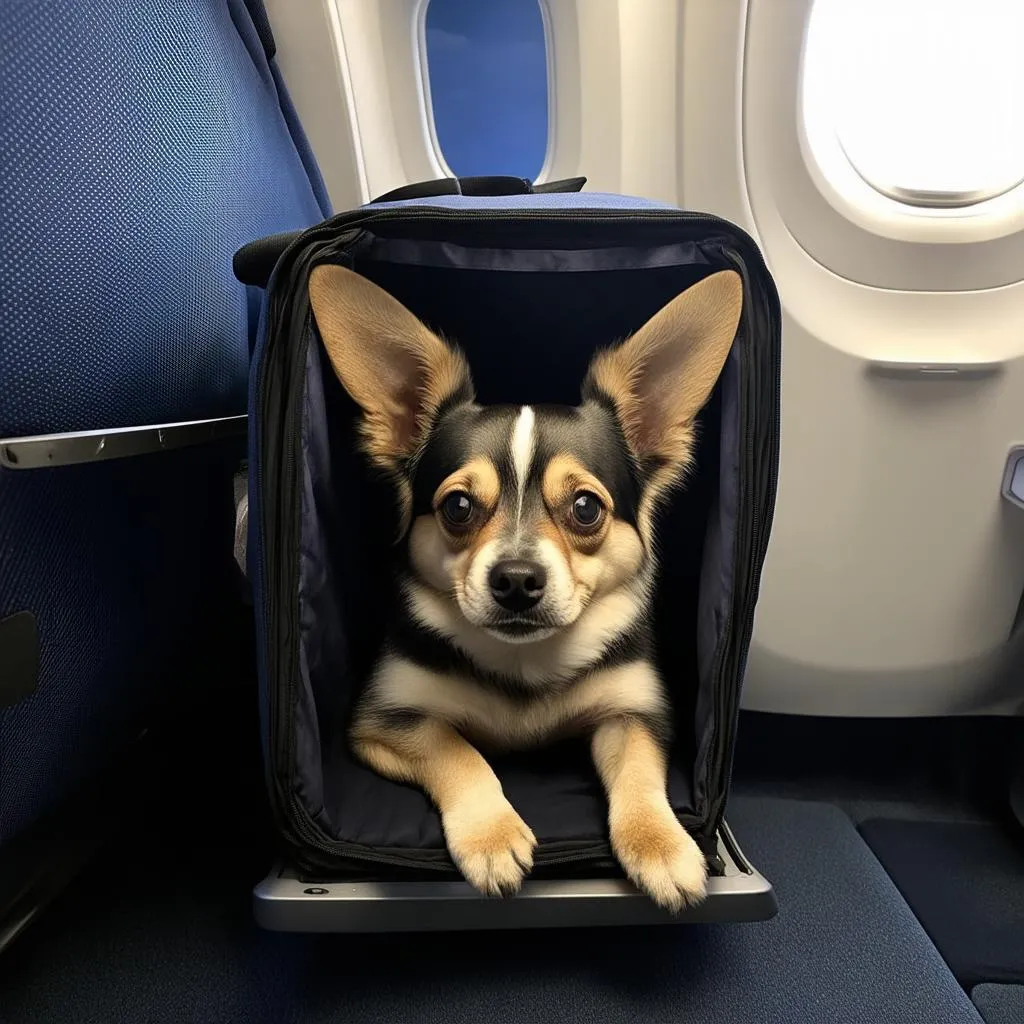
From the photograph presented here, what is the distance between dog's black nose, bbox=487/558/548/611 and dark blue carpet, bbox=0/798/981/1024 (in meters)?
0.56

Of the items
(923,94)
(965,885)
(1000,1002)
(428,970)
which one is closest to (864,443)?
(923,94)

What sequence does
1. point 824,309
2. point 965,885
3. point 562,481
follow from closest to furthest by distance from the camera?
point 562,481 < point 965,885 < point 824,309

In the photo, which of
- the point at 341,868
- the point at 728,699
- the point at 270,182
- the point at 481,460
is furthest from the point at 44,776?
the point at 270,182

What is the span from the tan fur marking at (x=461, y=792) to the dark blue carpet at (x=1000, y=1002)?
32.3 inches

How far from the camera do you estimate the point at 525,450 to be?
3.66ft

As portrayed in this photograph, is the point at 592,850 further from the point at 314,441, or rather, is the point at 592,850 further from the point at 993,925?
the point at 993,925

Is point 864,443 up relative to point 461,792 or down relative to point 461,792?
up

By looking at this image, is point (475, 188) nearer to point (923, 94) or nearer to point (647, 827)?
point (923, 94)

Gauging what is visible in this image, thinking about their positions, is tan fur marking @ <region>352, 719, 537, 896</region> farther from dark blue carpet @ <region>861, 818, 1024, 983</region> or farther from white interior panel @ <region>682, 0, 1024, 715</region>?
white interior panel @ <region>682, 0, 1024, 715</region>

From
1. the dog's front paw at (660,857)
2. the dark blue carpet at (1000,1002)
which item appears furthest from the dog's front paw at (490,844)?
the dark blue carpet at (1000,1002)

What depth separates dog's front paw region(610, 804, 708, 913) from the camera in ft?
3.07

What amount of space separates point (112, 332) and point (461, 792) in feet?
2.31

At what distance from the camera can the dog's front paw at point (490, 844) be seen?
3.07ft

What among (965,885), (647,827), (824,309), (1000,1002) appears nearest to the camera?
(647,827)
